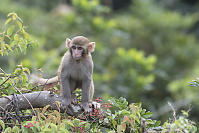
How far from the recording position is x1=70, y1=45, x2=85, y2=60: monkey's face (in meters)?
5.42

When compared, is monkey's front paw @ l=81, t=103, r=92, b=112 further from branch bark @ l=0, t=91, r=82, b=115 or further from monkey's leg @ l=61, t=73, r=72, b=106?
monkey's leg @ l=61, t=73, r=72, b=106

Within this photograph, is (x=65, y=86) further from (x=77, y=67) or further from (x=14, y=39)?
Result: (x=14, y=39)

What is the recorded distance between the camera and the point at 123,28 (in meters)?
20.5

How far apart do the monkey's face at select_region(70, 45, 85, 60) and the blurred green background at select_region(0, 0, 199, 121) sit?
21.4ft

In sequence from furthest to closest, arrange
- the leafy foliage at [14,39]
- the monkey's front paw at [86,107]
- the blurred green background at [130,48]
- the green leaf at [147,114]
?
the blurred green background at [130,48], the monkey's front paw at [86,107], the leafy foliage at [14,39], the green leaf at [147,114]

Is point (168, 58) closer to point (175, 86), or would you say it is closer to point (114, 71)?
point (175, 86)

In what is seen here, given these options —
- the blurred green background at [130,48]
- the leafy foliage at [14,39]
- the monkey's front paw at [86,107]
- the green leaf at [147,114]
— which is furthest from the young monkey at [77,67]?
the blurred green background at [130,48]

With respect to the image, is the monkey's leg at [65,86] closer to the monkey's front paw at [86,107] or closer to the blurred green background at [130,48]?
the monkey's front paw at [86,107]

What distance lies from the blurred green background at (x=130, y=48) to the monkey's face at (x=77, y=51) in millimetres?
6531

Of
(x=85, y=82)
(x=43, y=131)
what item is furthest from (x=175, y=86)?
(x=43, y=131)

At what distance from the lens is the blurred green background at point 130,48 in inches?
572

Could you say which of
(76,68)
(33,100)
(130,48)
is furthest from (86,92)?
(130,48)

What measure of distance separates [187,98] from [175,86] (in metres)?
0.83

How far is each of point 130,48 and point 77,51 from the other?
47.7ft
